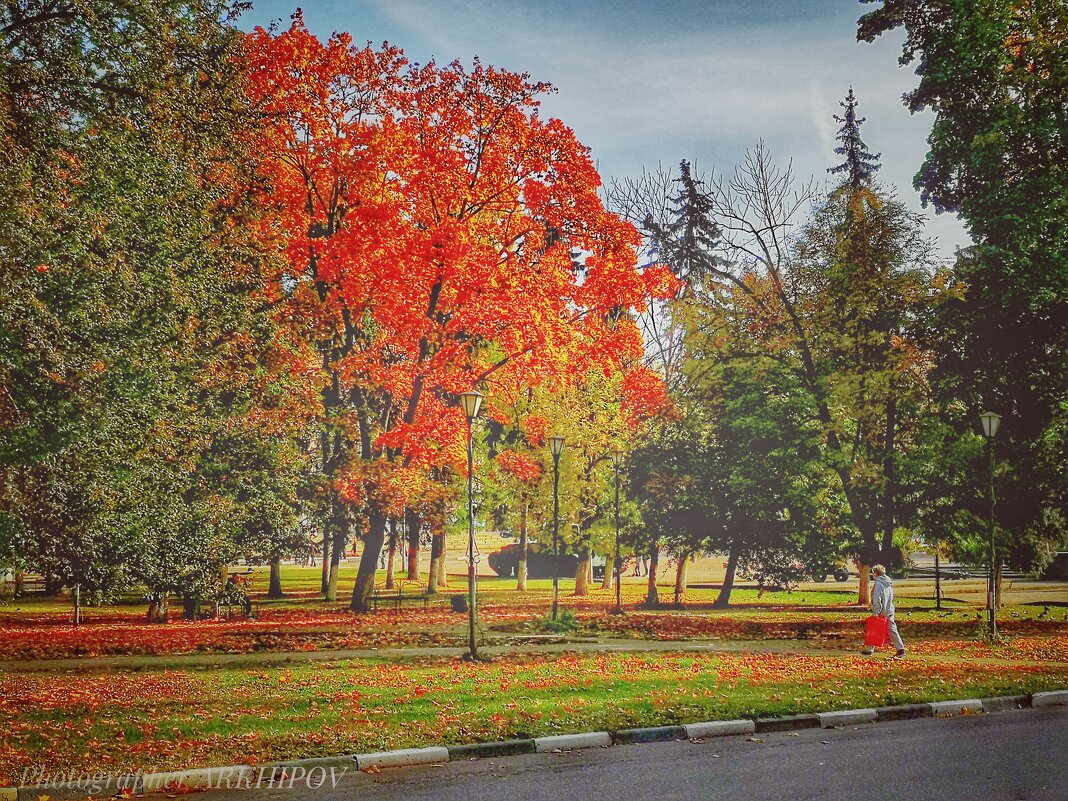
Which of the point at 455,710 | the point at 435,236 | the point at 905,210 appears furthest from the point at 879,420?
the point at 455,710

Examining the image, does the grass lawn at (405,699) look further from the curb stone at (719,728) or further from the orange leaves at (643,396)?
the orange leaves at (643,396)

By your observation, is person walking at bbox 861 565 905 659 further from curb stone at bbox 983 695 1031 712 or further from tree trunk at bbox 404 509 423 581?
tree trunk at bbox 404 509 423 581

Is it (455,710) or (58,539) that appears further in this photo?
(58,539)

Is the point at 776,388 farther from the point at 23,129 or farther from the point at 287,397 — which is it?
the point at 23,129

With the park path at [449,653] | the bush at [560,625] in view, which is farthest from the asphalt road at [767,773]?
the bush at [560,625]

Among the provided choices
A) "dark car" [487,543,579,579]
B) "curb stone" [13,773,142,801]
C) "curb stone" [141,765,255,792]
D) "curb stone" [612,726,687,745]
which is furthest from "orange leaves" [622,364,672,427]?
"curb stone" [13,773,142,801]

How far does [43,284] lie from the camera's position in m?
17.0

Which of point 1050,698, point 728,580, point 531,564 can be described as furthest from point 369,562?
point 531,564

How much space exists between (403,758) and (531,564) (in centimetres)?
5673

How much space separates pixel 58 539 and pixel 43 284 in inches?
251

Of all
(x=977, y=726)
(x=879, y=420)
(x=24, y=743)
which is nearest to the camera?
(x=24, y=743)

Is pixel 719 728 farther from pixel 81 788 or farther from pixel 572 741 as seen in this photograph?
pixel 81 788

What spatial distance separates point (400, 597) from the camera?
3334 centimetres

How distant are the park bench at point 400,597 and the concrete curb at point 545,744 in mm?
19891
